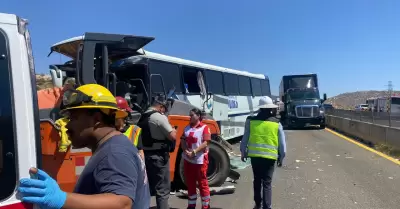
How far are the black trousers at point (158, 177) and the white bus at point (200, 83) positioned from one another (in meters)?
2.06

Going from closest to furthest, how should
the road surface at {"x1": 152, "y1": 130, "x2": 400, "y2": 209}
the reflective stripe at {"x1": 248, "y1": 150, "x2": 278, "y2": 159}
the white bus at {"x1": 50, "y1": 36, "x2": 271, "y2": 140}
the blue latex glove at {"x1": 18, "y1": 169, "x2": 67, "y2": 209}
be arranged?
1. the blue latex glove at {"x1": 18, "y1": 169, "x2": 67, "y2": 209}
2. the reflective stripe at {"x1": 248, "y1": 150, "x2": 278, "y2": 159}
3. the road surface at {"x1": 152, "y1": 130, "x2": 400, "y2": 209}
4. the white bus at {"x1": 50, "y1": 36, "x2": 271, "y2": 140}

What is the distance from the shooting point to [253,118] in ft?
19.7

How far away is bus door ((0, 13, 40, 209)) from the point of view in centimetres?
189

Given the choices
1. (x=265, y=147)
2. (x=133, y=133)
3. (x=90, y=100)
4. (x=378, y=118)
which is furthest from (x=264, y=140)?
(x=378, y=118)

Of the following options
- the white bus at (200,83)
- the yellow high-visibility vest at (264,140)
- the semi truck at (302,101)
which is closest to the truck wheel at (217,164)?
the white bus at (200,83)

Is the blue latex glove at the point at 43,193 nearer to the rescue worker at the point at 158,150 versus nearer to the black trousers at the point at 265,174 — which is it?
the rescue worker at the point at 158,150

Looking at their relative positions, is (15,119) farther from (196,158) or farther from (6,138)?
(196,158)

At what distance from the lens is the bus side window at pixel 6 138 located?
1890 mm

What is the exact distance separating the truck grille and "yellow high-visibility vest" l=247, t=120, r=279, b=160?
19.9 m

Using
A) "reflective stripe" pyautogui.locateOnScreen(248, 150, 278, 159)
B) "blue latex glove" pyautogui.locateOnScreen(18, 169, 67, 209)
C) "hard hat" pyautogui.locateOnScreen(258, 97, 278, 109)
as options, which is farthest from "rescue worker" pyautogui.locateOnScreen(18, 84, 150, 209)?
"hard hat" pyautogui.locateOnScreen(258, 97, 278, 109)

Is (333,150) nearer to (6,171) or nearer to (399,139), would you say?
(399,139)

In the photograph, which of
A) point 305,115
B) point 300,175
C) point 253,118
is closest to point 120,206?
point 253,118

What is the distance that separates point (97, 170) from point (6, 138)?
49 cm

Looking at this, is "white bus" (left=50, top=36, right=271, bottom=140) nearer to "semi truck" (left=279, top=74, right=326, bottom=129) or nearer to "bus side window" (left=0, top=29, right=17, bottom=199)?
"bus side window" (left=0, top=29, right=17, bottom=199)
